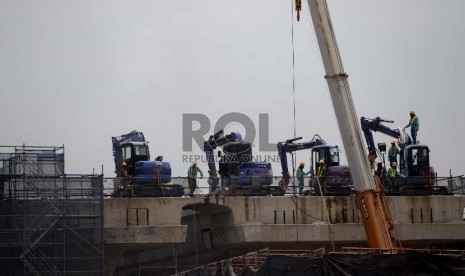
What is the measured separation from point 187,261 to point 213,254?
233cm

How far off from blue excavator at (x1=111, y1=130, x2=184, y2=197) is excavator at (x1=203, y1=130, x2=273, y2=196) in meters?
2.42

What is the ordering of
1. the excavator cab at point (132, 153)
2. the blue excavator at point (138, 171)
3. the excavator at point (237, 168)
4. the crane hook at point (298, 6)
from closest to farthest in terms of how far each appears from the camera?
the crane hook at point (298, 6), the blue excavator at point (138, 171), the excavator at point (237, 168), the excavator cab at point (132, 153)

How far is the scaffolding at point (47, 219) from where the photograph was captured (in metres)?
46.5

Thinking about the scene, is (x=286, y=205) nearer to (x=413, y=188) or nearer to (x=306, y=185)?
(x=306, y=185)

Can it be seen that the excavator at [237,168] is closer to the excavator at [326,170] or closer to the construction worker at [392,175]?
the excavator at [326,170]

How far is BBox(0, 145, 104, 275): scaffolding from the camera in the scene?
153ft

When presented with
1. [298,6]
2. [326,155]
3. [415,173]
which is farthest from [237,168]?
[298,6]

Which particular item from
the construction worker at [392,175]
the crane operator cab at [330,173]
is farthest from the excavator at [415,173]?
the crane operator cab at [330,173]

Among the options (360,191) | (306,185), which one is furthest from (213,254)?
(360,191)

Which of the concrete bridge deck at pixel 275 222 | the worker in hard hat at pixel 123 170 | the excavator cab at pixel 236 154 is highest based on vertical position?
the excavator cab at pixel 236 154

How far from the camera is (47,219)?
155ft

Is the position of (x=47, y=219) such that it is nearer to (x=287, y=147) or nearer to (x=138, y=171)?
(x=138, y=171)

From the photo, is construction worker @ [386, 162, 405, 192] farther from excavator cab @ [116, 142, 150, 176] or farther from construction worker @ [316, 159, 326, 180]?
excavator cab @ [116, 142, 150, 176]

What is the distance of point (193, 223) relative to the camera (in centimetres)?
5450
